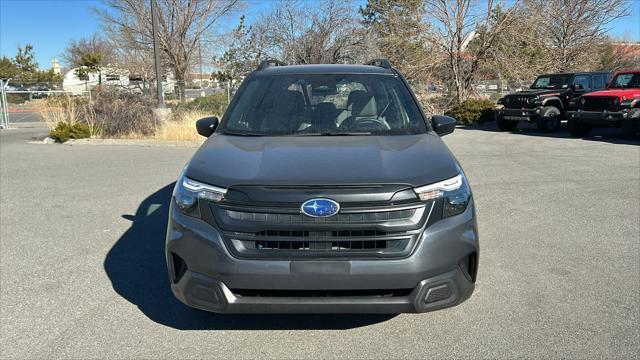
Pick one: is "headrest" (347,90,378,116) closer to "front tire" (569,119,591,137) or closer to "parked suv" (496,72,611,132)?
"front tire" (569,119,591,137)

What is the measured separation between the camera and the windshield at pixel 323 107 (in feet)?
12.3

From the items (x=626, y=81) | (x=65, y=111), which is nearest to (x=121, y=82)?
(x=65, y=111)

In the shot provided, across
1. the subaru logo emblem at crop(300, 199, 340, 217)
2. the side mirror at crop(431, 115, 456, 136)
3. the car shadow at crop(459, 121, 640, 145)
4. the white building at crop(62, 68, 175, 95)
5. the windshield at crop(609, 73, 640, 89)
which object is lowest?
the car shadow at crop(459, 121, 640, 145)

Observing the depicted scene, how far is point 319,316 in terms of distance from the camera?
11.1 feet

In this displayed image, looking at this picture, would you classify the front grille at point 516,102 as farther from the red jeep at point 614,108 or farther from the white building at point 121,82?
the white building at point 121,82

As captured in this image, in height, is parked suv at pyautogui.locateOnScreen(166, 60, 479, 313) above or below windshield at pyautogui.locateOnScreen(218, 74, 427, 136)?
below

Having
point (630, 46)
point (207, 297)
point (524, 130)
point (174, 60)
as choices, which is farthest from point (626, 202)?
point (630, 46)

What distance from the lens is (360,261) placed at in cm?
259

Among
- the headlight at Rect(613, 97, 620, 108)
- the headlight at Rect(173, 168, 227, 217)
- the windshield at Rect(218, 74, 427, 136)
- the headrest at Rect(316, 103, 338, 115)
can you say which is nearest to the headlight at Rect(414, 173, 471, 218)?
the windshield at Rect(218, 74, 427, 136)

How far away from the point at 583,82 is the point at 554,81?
2.81 feet

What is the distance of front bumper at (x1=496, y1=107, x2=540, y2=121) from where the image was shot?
15242mm

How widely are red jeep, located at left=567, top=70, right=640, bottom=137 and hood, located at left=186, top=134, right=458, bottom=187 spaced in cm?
1176

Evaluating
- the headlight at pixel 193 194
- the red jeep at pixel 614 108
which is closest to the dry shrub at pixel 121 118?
the red jeep at pixel 614 108

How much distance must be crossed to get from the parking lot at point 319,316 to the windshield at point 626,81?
7.29 metres
